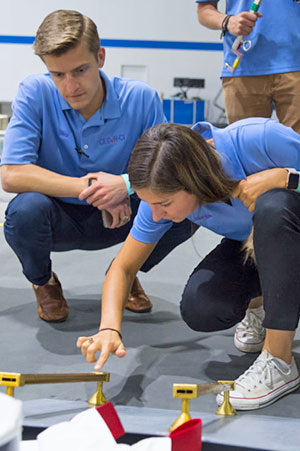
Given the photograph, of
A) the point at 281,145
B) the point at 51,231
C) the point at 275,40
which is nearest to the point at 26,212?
the point at 51,231

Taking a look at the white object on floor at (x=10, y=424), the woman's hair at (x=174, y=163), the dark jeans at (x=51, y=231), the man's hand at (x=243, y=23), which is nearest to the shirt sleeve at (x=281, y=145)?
the woman's hair at (x=174, y=163)

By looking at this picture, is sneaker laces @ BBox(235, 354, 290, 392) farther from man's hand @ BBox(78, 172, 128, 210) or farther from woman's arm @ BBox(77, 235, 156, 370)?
man's hand @ BBox(78, 172, 128, 210)

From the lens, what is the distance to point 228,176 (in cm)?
133

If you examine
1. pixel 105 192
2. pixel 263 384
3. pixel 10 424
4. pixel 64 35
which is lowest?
pixel 263 384

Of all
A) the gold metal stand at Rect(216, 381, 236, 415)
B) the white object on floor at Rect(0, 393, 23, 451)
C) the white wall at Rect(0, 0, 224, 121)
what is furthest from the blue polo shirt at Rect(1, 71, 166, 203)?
the white wall at Rect(0, 0, 224, 121)

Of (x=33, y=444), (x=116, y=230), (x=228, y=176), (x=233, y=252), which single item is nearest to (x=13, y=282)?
(x=116, y=230)

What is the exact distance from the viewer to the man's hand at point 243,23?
1914 mm

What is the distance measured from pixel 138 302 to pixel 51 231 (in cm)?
37

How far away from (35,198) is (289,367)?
0.87 meters

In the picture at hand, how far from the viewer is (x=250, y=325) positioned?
166 cm

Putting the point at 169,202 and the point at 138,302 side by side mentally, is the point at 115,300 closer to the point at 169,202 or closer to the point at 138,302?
the point at 169,202

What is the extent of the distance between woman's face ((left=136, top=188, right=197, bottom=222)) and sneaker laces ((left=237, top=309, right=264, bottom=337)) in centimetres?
51

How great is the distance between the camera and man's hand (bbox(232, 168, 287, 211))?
52.6 inches

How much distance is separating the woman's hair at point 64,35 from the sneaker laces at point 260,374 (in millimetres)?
973
